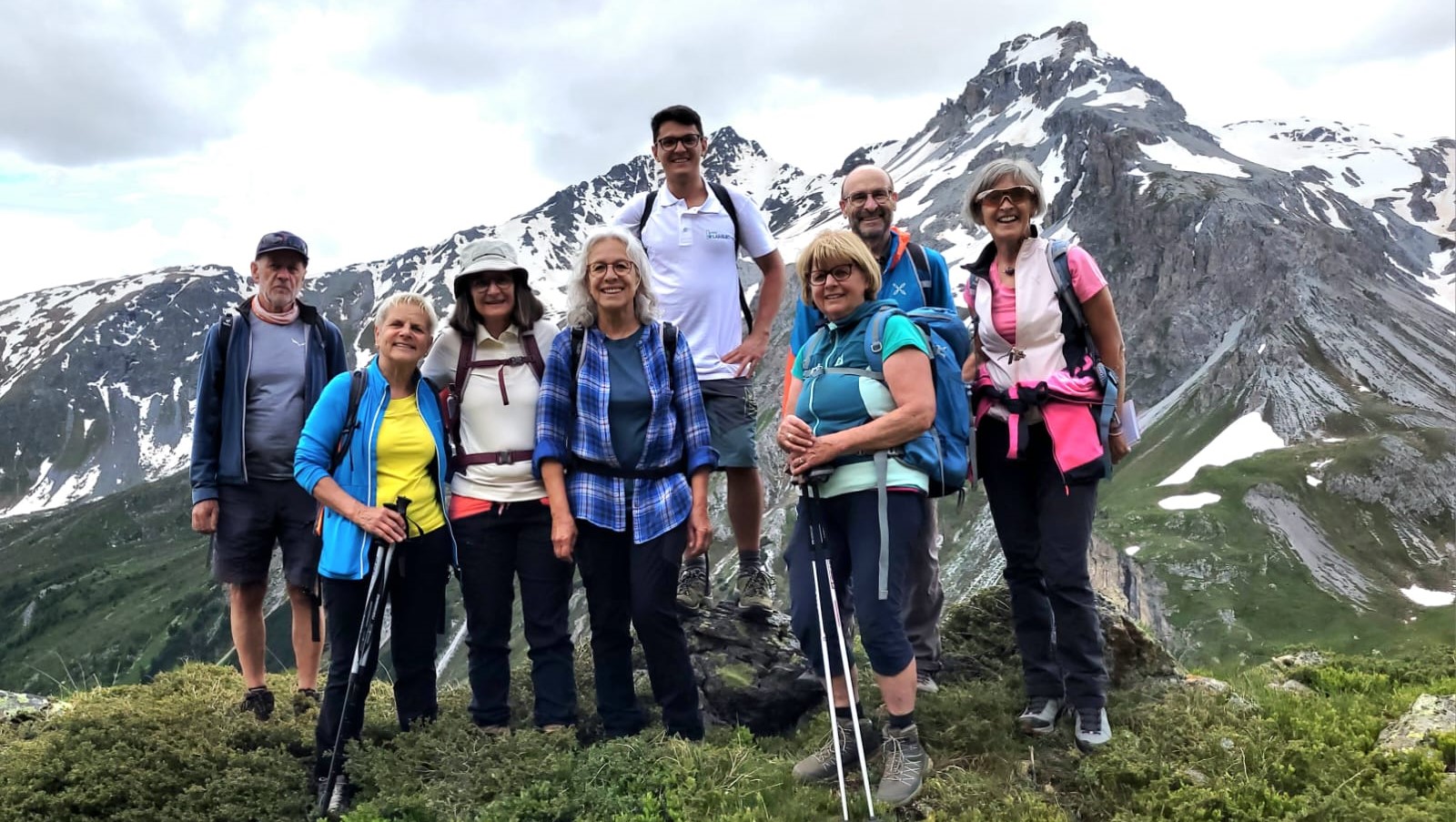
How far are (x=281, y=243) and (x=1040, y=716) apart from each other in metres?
8.30

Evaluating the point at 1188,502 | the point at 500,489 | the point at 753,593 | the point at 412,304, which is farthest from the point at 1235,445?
the point at 412,304

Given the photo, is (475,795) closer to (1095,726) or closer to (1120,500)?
Result: (1095,726)

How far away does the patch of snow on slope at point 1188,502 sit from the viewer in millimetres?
101375

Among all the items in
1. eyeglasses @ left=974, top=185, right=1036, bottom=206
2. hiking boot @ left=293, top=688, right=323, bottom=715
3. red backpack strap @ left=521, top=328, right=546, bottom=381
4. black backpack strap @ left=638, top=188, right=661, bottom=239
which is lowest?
hiking boot @ left=293, top=688, right=323, bottom=715

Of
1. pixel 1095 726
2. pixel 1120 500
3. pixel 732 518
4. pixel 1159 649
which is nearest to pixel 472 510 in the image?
pixel 732 518

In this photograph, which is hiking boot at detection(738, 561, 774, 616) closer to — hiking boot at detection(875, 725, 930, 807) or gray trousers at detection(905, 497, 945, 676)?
gray trousers at detection(905, 497, 945, 676)

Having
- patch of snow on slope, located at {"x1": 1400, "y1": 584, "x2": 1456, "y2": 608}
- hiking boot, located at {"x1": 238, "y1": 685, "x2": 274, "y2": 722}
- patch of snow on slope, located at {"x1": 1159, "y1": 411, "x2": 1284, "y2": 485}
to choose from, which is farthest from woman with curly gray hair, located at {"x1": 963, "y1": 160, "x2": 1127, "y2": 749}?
patch of snow on slope, located at {"x1": 1159, "y1": 411, "x2": 1284, "y2": 485}

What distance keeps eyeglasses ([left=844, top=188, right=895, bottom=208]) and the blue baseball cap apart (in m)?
5.53

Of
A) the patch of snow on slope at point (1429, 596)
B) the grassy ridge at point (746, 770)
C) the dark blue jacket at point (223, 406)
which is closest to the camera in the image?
the grassy ridge at point (746, 770)

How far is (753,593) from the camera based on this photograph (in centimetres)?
942

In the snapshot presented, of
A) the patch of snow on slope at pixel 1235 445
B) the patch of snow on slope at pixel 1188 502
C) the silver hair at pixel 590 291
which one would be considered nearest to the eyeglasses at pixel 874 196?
the silver hair at pixel 590 291

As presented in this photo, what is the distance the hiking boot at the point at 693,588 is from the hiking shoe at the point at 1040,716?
3687mm

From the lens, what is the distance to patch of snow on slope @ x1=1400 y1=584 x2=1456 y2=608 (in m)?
85.4

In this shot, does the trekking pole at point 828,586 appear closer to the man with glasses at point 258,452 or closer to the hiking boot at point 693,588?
the hiking boot at point 693,588
